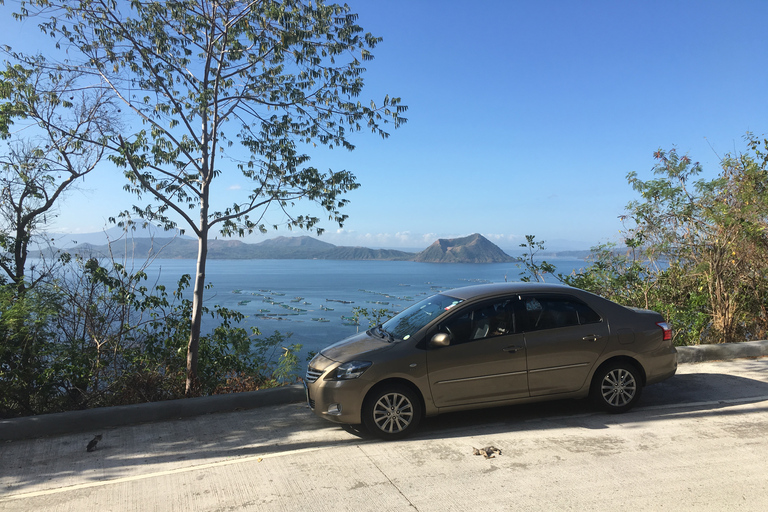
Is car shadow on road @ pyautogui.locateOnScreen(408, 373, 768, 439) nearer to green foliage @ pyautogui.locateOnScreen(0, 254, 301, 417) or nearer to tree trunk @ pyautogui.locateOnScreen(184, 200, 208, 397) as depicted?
tree trunk @ pyautogui.locateOnScreen(184, 200, 208, 397)

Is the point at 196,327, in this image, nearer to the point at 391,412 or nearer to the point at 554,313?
the point at 391,412

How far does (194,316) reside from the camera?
7.02 meters

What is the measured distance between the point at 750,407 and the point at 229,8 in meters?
8.57

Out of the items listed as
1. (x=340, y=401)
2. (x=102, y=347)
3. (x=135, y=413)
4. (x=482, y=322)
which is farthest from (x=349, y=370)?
(x=102, y=347)

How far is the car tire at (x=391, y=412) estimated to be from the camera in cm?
520

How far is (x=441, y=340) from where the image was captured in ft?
17.2

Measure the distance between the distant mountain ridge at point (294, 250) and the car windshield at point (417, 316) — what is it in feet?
9.31

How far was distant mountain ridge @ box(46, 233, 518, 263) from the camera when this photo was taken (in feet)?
25.9

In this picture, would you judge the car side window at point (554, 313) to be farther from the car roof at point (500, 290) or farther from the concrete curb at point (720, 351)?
the concrete curb at point (720, 351)

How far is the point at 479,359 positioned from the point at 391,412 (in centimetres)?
108

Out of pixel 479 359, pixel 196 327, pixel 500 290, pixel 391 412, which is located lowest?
pixel 391 412

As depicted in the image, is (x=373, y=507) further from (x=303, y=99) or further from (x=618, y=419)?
(x=303, y=99)

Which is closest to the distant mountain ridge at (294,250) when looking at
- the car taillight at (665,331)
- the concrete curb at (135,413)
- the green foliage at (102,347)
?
the green foliage at (102,347)

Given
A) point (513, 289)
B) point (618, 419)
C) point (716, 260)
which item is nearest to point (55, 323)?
point (513, 289)
